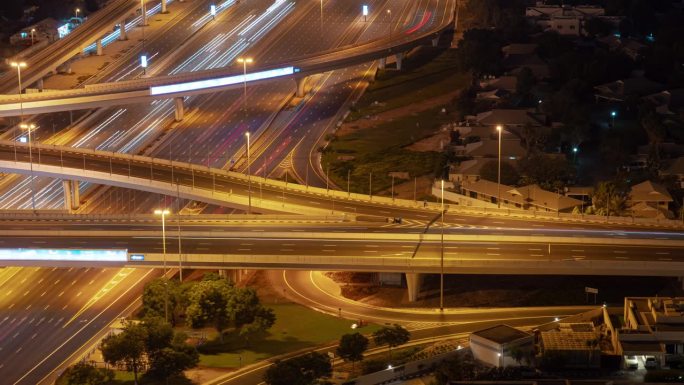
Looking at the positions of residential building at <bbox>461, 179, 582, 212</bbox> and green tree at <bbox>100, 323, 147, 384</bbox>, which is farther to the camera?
residential building at <bbox>461, 179, 582, 212</bbox>

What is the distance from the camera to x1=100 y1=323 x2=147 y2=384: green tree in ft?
202

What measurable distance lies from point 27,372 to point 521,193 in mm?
39929

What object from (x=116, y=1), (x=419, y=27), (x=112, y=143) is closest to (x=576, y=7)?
(x=419, y=27)

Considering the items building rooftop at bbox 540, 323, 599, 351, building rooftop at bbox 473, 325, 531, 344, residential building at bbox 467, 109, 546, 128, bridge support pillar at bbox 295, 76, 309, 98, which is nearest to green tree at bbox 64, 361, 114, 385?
building rooftop at bbox 473, 325, 531, 344

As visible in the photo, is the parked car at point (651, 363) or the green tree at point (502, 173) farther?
the green tree at point (502, 173)

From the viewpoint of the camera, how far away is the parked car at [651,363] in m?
60.8

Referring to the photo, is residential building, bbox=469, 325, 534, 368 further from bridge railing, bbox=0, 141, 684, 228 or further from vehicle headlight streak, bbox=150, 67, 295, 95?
vehicle headlight streak, bbox=150, 67, 295, 95

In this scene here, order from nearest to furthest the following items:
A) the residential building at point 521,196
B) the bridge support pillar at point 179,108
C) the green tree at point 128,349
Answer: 1. the green tree at point 128,349
2. the residential building at point 521,196
3. the bridge support pillar at point 179,108

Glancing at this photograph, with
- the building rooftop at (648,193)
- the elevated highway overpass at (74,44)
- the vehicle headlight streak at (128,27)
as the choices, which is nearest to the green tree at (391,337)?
the building rooftop at (648,193)

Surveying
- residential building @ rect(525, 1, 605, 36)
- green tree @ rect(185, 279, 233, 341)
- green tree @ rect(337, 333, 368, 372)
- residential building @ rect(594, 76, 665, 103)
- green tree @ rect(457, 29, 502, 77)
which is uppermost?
residential building @ rect(525, 1, 605, 36)

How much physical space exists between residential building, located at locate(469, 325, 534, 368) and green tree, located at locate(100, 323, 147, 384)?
16412mm

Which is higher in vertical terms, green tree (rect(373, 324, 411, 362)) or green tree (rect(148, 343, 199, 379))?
green tree (rect(373, 324, 411, 362))

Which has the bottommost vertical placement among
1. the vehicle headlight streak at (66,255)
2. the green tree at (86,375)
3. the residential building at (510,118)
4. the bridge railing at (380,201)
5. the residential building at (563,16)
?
the green tree at (86,375)

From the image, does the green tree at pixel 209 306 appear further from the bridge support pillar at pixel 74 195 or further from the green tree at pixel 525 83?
the green tree at pixel 525 83
